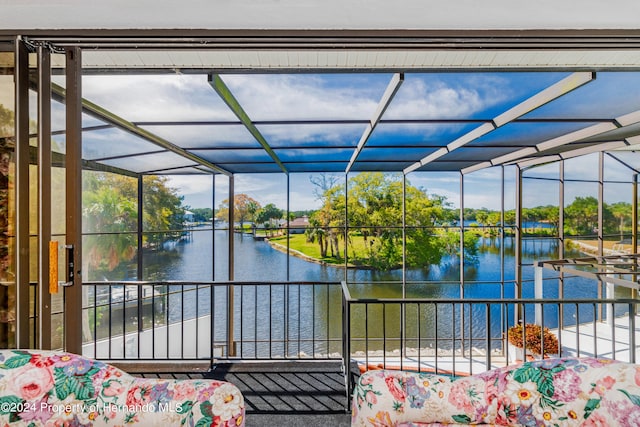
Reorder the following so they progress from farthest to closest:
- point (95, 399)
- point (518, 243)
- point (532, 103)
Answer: point (518, 243), point (532, 103), point (95, 399)

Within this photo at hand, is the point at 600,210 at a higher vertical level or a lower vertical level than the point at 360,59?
lower

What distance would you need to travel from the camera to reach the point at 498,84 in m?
2.81

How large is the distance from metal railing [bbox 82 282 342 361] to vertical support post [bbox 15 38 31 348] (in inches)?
107

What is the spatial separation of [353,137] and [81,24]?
3.07m

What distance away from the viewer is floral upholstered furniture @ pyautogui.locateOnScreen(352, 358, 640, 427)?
148 centimetres

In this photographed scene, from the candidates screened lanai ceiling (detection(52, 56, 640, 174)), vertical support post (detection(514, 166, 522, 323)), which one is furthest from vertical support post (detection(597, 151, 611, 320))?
screened lanai ceiling (detection(52, 56, 640, 174))

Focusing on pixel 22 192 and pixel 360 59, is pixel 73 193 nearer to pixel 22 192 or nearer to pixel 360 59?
pixel 22 192

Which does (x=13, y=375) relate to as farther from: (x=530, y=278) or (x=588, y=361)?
(x=530, y=278)

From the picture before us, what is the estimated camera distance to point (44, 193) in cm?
190

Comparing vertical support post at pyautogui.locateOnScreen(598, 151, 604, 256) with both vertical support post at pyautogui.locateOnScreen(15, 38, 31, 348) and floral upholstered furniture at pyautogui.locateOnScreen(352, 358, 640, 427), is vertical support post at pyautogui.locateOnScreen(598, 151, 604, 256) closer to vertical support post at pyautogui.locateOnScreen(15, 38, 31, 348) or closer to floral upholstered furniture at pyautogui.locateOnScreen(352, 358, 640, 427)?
floral upholstered furniture at pyautogui.locateOnScreen(352, 358, 640, 427)

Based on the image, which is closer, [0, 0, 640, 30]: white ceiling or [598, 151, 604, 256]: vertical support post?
Result: [0, 0, 640, 30]: white ceiling

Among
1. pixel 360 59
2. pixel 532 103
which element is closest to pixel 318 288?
pixel 532 103

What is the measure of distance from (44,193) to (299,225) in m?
6.52

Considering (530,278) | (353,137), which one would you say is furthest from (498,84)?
(530,278)
